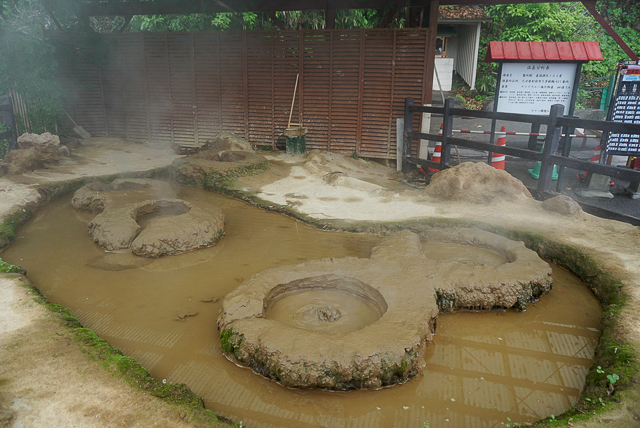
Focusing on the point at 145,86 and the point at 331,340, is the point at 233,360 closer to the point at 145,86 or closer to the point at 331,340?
the point at 331,340

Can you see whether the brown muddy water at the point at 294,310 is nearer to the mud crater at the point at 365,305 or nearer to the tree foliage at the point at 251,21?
the mud crater at the point at 365,305

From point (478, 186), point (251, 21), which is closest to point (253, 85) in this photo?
point (251, 21)

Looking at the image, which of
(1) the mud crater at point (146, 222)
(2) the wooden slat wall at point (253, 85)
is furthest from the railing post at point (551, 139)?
(1) the mud crater at point (146, 222)

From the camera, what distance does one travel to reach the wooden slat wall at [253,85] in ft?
30.6

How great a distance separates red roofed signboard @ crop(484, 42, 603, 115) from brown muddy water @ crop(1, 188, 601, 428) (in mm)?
4402

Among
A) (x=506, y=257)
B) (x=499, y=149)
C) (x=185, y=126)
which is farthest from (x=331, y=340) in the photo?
(x=185, y=126)

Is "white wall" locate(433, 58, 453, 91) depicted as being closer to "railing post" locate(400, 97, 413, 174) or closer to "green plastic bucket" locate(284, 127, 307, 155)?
"railing post" locate(400, 97, 413, 174)

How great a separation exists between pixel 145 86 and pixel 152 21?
17.7ft

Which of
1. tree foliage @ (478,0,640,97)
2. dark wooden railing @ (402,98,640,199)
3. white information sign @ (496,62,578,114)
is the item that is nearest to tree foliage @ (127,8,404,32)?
tree foliage @ (478,0,640,97)

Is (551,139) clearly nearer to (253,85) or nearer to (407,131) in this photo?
(407,131)

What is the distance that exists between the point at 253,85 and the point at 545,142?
636 centimetres

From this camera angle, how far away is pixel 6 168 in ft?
25.6

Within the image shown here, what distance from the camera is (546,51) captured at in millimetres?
8023

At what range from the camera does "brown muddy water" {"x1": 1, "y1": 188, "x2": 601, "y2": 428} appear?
118 inches
